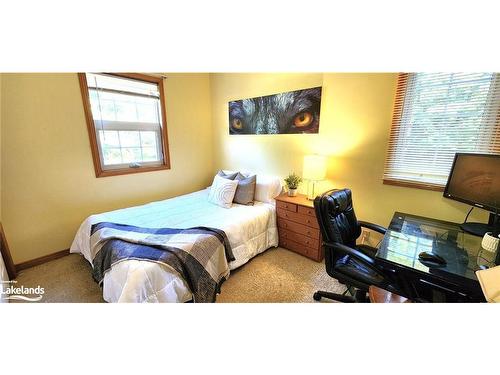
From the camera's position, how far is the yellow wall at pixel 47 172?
6.11 feet

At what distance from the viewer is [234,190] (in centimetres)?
247

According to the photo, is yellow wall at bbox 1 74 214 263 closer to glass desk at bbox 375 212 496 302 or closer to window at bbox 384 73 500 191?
glass desk at bbox 375 212 496 302

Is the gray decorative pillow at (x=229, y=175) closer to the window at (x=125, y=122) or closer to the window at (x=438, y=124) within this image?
the window at (x=125, y=122)

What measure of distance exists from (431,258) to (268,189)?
1678mm

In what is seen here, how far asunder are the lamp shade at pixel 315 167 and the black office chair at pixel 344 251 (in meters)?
0.56

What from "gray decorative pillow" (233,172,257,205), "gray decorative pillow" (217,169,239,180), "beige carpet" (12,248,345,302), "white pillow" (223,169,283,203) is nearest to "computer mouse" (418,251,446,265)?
"beige carpet" (12,248,345,302)

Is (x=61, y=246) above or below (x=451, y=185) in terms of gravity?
below

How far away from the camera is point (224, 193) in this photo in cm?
243

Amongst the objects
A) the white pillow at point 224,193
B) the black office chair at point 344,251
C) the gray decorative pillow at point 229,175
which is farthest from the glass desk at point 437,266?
the gray decorative pillow at point 229,175

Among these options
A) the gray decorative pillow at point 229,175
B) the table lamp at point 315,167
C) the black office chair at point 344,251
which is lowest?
the black office chair at point 344,251

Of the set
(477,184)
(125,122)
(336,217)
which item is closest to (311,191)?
(336,217)
